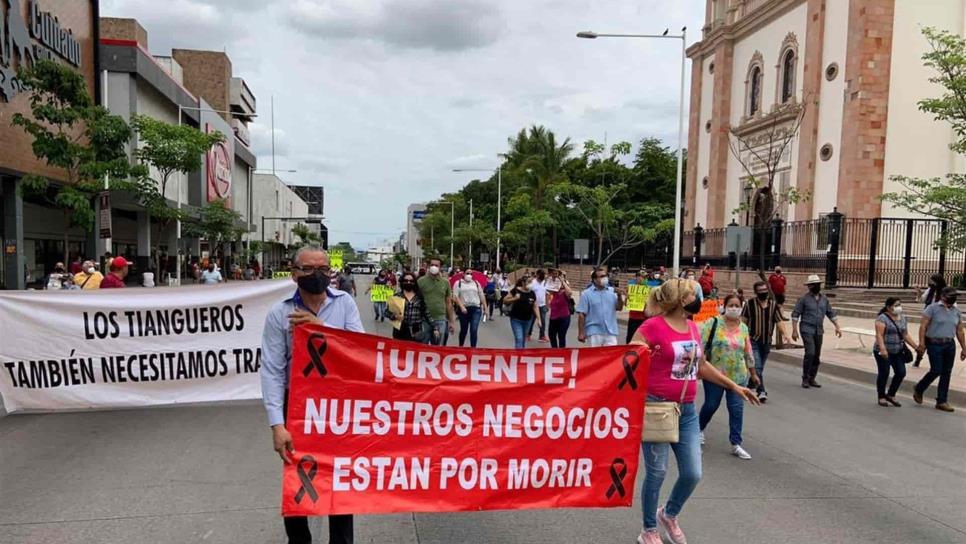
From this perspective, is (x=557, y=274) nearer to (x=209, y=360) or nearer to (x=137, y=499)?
(x=209, y=360)

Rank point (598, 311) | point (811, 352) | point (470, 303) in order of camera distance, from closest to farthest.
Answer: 1. point (598, 311)
2. point (811, 352)
3. point (470, 303)

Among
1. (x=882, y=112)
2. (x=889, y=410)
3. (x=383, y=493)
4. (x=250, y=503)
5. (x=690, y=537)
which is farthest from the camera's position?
(x=882, y=112)

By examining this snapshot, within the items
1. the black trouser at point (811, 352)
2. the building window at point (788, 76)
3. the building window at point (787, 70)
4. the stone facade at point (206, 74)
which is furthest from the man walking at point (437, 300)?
the stone facade at point (206, 74)

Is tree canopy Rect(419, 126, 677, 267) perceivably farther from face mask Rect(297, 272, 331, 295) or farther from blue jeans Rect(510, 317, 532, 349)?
face mask Rect(297, 272, 331, 295)

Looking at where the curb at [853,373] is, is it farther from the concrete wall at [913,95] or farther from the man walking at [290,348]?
the concrete wall at [913,95]

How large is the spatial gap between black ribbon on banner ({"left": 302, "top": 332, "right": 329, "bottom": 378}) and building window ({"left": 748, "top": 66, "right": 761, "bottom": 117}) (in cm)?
3616

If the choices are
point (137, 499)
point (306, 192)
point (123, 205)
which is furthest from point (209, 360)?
point (306, 192)

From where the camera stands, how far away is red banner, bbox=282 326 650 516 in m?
3.64

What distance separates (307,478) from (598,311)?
21.8 ft

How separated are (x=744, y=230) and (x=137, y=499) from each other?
15350mm

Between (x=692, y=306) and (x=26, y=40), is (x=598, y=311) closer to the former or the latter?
(x=692, y=306)

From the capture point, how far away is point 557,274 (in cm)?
1522

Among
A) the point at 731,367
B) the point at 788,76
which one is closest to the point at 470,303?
the point at 731,367

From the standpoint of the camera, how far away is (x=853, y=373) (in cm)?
1203
